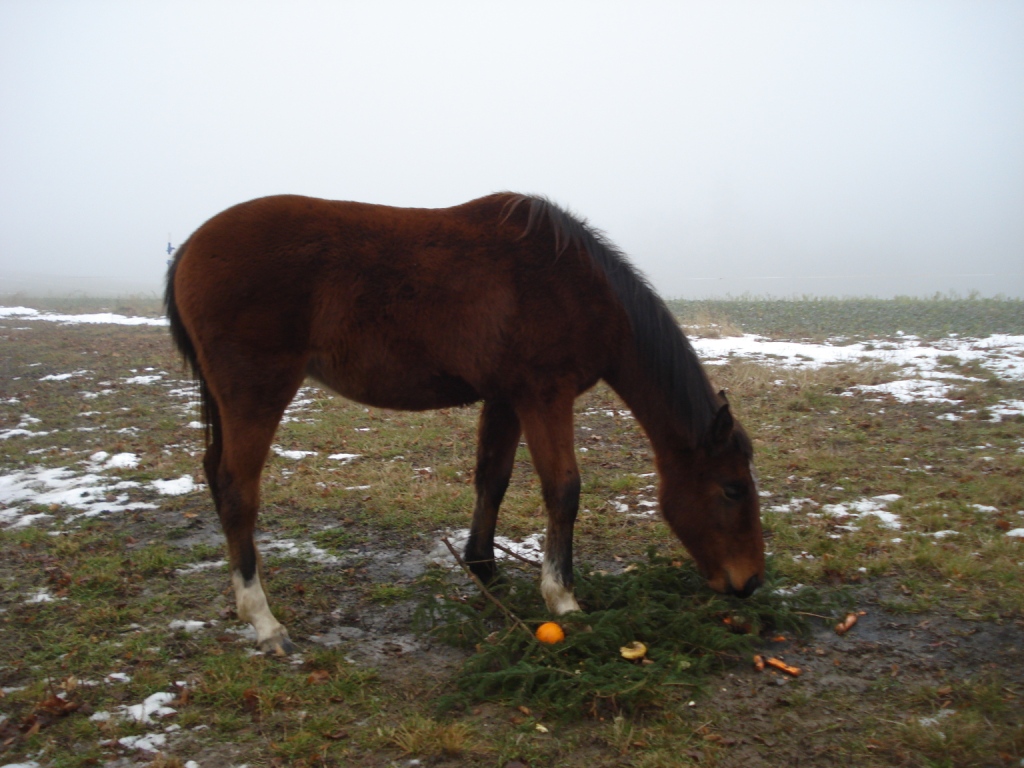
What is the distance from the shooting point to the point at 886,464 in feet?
20.6

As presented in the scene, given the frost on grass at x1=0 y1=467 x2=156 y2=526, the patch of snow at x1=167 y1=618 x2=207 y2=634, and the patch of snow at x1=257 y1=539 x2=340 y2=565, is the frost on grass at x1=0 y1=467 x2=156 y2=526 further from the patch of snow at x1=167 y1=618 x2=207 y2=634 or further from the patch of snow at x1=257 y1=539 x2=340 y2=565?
the patch of snow at x1=167 y1=618 x2=207 y2=634

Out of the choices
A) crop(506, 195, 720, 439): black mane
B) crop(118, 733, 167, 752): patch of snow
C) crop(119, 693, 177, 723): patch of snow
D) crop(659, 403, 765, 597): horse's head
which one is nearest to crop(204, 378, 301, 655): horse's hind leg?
crop(119, 693, 177, 723): patch of snow

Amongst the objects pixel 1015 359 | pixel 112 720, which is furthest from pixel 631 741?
pixel 1015 359

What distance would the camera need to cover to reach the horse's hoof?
11.6ft

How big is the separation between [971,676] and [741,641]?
1.02 meters

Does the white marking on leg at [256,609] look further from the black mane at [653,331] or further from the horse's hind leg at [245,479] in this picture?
the black mane at [653,331]

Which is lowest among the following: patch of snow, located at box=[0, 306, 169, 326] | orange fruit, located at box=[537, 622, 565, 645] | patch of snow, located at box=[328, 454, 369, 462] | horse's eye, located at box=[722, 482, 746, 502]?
patch of snow, located at box=[328, 454, 369, 462]

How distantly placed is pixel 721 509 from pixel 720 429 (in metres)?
0.47

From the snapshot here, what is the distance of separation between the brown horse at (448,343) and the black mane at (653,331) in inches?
0.4

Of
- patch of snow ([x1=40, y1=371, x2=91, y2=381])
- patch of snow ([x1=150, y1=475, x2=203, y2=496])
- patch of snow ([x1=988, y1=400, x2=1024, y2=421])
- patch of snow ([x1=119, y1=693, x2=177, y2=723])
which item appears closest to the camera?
patch of snow ([x1=119, y1=693, x2=177, y2=723])

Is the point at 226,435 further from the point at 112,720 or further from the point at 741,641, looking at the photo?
the point at 741,641

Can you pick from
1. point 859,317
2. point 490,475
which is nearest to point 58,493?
point 490,475

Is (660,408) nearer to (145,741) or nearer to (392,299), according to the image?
(392,299)

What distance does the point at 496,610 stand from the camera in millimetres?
3900
